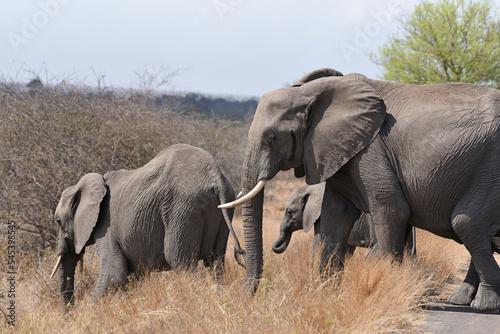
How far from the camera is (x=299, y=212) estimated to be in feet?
27.6

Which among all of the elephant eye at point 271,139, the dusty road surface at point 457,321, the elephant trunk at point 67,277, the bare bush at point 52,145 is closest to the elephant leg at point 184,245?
the elephant eye at point 271,139

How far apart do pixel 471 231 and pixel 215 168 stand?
241 centimetres

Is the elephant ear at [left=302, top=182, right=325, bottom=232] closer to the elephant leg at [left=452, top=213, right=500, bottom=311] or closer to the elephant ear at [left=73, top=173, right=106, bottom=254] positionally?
the elephant ear at [left=73, top=173, right=106, bottom=254]

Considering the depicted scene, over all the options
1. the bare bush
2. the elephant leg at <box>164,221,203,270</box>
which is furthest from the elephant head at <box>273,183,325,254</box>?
the bare bush

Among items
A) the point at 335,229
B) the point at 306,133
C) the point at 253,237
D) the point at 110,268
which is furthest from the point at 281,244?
the point at 306,133

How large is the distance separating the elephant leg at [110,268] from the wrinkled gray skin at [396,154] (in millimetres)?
1690

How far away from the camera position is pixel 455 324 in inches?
201

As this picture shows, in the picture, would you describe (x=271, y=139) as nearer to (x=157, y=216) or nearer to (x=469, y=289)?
(x=157, y=216)

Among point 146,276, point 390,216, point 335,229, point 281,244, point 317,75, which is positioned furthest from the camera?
point 281,244

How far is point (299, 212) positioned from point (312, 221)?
563mm

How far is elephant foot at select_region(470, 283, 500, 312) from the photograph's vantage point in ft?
17.2

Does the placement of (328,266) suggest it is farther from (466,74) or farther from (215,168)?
(466,74)

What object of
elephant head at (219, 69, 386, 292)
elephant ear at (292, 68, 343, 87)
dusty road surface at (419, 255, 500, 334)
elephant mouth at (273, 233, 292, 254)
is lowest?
dusty road surface at (419, 255, 500, 334)

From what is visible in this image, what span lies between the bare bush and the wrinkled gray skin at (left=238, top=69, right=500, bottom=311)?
15.3 feet
